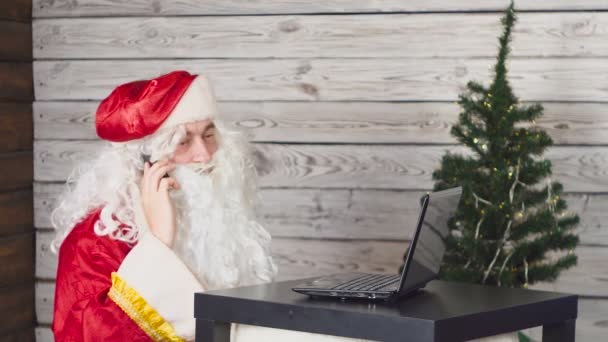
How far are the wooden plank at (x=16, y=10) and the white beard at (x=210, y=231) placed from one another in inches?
59.7

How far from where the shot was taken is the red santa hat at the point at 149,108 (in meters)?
2.45

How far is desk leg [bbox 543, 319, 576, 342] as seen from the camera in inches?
71.7

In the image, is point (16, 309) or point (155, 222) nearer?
point (155, 222)

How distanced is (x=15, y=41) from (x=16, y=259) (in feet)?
2.86

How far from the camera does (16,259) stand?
3670mm

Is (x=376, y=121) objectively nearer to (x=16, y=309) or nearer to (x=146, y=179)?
(x=146, y=179)

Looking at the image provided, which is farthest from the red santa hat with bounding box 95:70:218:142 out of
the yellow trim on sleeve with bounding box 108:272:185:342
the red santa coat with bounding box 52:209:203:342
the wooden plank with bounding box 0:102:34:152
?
the wooden plank with bounding box 0:102:34:152

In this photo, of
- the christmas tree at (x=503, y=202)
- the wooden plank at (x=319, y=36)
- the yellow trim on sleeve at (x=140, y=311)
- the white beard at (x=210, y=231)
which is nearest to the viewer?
the yellow trim on sleeve at (x=140, y=311)

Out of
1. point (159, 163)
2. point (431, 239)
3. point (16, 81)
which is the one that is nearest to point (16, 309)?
point (16, 81)

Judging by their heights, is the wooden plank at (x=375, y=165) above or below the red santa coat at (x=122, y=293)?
above

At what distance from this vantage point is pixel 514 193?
2.88 metres

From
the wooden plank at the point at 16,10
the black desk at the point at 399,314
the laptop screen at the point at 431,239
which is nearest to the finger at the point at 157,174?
the black desk at the point at 399,314

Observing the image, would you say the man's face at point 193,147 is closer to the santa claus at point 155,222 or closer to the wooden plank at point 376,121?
the santa claus at point 155,222

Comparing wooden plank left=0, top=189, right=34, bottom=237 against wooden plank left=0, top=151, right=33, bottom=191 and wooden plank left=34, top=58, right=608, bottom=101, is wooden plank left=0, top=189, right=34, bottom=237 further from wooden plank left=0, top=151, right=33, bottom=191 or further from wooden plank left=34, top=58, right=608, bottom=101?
wooden plank left=34, top=58, right=608, bottom=101
